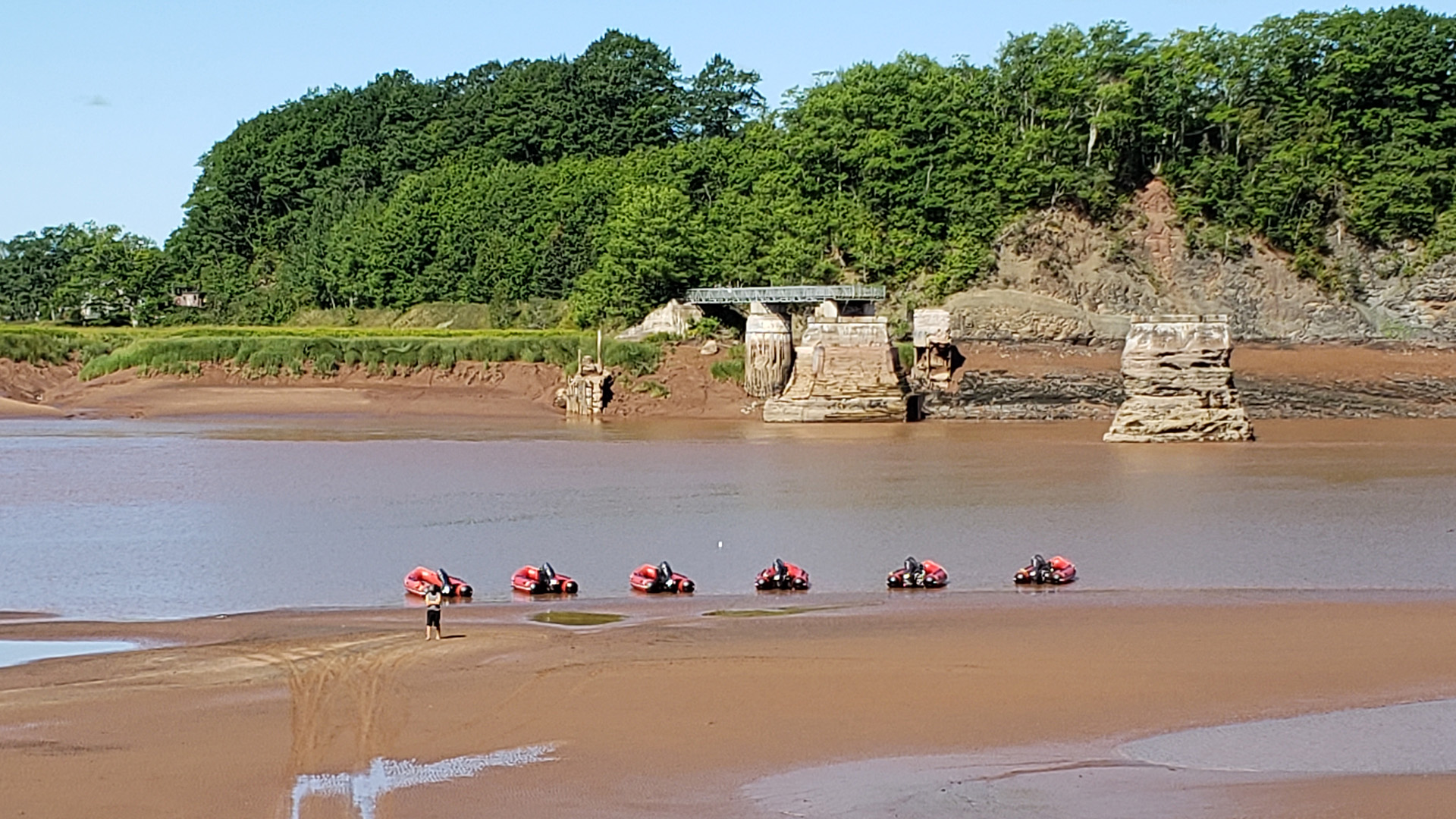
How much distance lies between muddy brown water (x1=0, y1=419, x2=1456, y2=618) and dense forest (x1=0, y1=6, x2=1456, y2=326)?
2606 centimetres

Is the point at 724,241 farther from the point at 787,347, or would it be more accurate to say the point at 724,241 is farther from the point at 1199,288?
the point at 1199,288

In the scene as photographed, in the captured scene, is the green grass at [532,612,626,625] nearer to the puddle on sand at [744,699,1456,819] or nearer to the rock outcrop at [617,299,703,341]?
the puddle on sand at [744,699,1456,819]

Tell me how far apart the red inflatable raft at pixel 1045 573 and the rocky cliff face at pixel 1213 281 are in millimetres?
49806

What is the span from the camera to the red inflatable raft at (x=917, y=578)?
74.7ft

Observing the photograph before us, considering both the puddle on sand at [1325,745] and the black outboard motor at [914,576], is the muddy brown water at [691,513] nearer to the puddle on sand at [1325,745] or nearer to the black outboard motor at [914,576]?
the black outboard motor at [914,576]

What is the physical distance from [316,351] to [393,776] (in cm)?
6156

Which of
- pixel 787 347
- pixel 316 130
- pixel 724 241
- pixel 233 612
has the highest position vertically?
pixel 316 130

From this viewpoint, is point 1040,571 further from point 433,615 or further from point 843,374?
point 843,374

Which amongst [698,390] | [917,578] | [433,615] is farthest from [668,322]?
[433,615]

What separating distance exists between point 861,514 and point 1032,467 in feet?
35.2

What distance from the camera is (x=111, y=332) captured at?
8194 cm

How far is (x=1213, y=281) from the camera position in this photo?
260ft

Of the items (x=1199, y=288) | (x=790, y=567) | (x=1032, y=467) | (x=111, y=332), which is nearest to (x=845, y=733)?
(x=790, y=567)

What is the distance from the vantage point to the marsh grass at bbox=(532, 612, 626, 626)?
1984 cm
